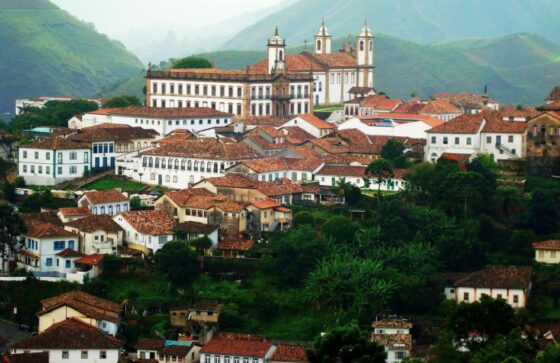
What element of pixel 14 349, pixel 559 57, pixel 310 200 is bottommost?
pixel 14 349

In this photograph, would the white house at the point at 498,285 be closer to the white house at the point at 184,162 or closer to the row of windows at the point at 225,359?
the row of windows at the point at 225,359

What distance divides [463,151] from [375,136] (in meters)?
7.27

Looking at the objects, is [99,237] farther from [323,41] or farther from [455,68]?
[455,68]

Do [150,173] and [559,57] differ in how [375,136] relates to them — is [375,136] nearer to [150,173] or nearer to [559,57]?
[150,173]

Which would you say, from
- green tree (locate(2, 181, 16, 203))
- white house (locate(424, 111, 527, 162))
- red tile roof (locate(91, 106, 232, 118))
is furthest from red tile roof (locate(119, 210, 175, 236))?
red tile roof (locate(91, 106, 232, 118))

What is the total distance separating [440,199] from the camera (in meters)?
58.6

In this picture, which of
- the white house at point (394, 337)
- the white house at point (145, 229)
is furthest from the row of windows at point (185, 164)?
the white house at point (394, 337)

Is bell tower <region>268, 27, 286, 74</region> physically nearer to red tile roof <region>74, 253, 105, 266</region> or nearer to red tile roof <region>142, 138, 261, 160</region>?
red tile roof <region>142, 138, 261, 160</region>

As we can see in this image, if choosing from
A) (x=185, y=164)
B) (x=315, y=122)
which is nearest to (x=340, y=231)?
(x=185, y=164)

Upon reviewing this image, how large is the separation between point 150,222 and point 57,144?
33.2ft

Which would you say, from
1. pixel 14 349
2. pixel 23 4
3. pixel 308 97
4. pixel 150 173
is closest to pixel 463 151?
pixel 150 173

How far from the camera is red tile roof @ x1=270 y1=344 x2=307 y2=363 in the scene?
156ft

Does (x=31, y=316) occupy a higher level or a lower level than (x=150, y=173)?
lower

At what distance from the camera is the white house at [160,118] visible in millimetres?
72562
